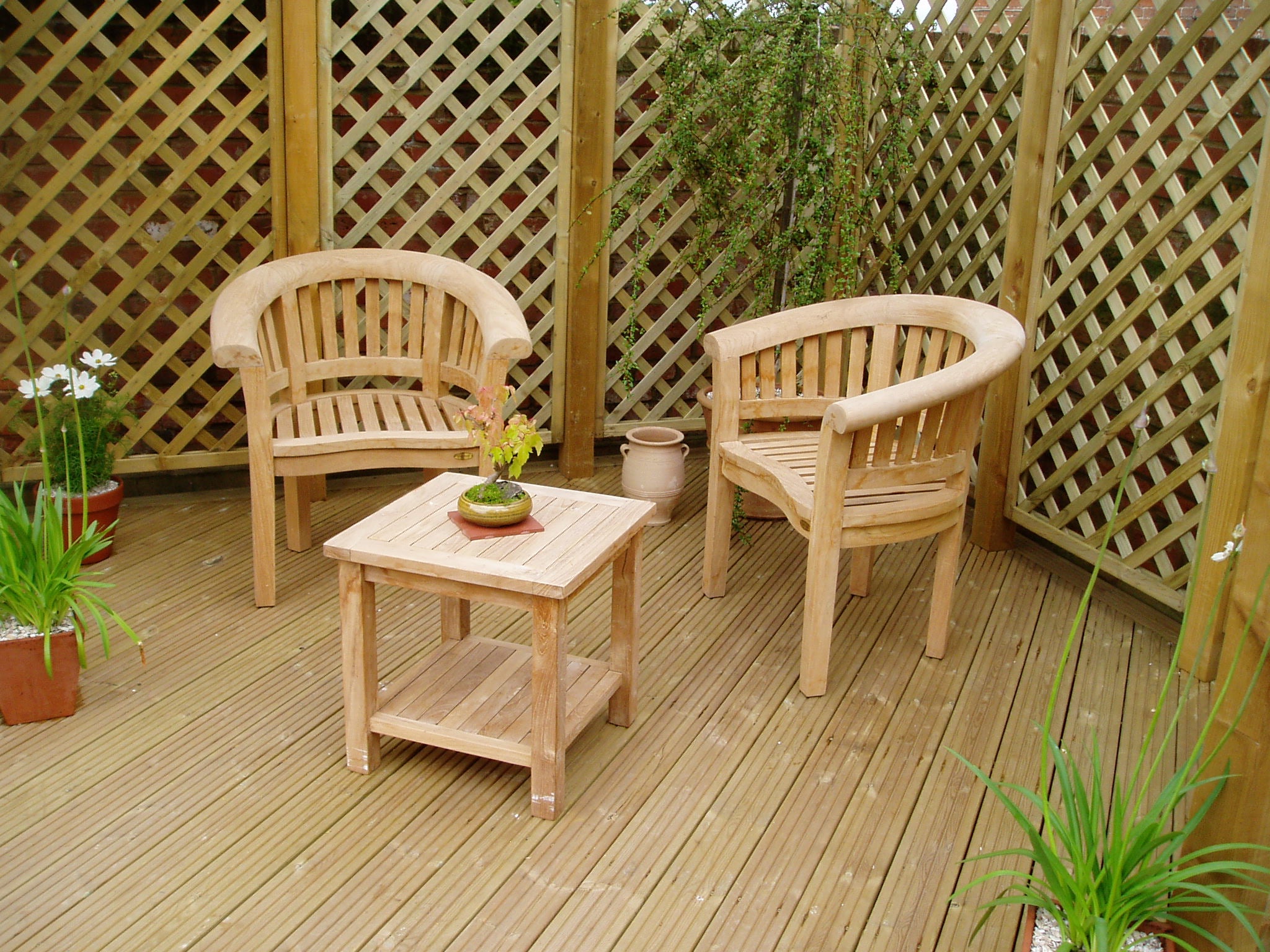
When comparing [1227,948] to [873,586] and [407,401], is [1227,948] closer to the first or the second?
[873,586]

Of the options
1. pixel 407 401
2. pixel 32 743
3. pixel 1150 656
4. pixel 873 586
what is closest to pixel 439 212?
pixel 407 401

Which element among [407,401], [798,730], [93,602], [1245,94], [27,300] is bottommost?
[798,730]

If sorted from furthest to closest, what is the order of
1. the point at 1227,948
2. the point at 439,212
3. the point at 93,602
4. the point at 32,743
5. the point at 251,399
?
the point at 439,212
the point at 251,399
the point at 93,602
the point at 32,743
the point at 1227,948

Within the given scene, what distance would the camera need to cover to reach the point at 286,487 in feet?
11.4

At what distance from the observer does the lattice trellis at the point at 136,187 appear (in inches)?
135

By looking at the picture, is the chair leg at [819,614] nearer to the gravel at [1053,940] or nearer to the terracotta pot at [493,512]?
the terracotta pot at [493,512]

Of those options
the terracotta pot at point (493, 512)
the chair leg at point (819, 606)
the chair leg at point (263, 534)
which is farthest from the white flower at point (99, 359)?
the chair leg at point (819, 606)

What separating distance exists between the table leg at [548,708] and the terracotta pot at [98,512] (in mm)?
1637

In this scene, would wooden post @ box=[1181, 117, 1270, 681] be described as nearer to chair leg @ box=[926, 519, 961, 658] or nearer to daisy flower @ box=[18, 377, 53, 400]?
chair leg @ box=[926, 519, 961, 658]

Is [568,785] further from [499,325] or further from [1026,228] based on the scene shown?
[1026,228]

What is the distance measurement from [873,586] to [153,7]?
2.71 m

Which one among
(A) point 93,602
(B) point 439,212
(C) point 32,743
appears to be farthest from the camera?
(B) point 439,212

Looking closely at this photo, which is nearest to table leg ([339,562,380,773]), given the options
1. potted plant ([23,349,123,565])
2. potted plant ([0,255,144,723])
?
potted plant ([0,255,144,723])

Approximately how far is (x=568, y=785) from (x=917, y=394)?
42.6 inches
